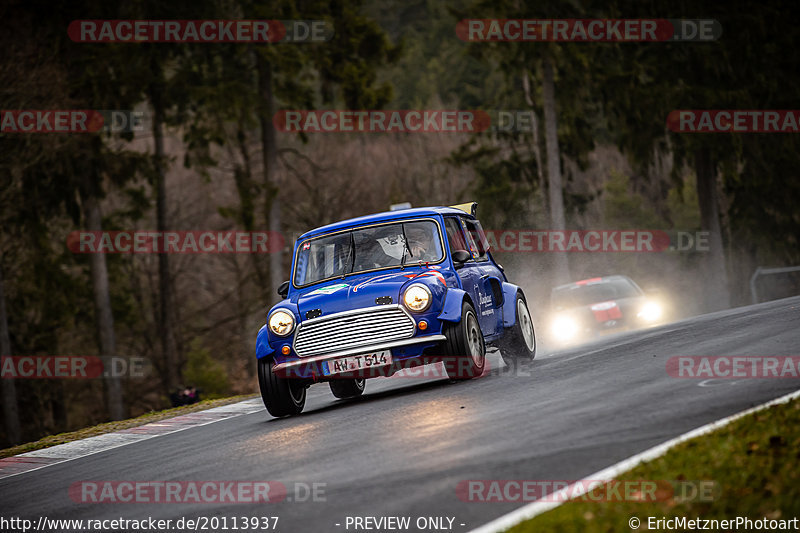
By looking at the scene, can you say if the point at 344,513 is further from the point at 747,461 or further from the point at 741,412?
the point at 741,412

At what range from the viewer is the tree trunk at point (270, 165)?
31453mm

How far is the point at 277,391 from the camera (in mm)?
11211

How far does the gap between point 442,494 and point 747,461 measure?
1879 mm

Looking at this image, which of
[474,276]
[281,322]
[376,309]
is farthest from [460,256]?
[281,322]

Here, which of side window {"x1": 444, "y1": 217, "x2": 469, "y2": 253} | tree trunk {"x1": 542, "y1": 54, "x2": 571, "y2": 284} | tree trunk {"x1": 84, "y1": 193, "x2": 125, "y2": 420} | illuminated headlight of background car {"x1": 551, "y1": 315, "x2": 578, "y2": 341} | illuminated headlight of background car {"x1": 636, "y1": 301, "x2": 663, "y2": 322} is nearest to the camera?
side window {"x1": 444, "y1": 217, "x2": 469, "y2": 253}

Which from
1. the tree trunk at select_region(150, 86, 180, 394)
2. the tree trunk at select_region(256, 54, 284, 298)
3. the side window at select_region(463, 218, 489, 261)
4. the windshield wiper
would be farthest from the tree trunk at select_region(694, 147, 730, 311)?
the windshield wiper

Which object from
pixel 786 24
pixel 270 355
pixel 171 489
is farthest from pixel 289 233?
pixel 171 489

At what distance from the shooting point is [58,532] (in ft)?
23.1

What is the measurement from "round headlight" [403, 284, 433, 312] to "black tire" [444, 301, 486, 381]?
334 mm

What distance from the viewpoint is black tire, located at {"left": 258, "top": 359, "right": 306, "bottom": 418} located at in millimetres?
11148

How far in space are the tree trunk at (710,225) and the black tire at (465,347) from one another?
22447mm

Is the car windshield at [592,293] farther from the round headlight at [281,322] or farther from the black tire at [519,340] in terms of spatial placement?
the round headlight at [281,322]

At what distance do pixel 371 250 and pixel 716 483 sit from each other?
6.78m

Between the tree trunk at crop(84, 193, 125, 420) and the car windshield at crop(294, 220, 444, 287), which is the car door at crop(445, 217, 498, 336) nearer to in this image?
the car windshield at crop(294, 220, 444, 287)
